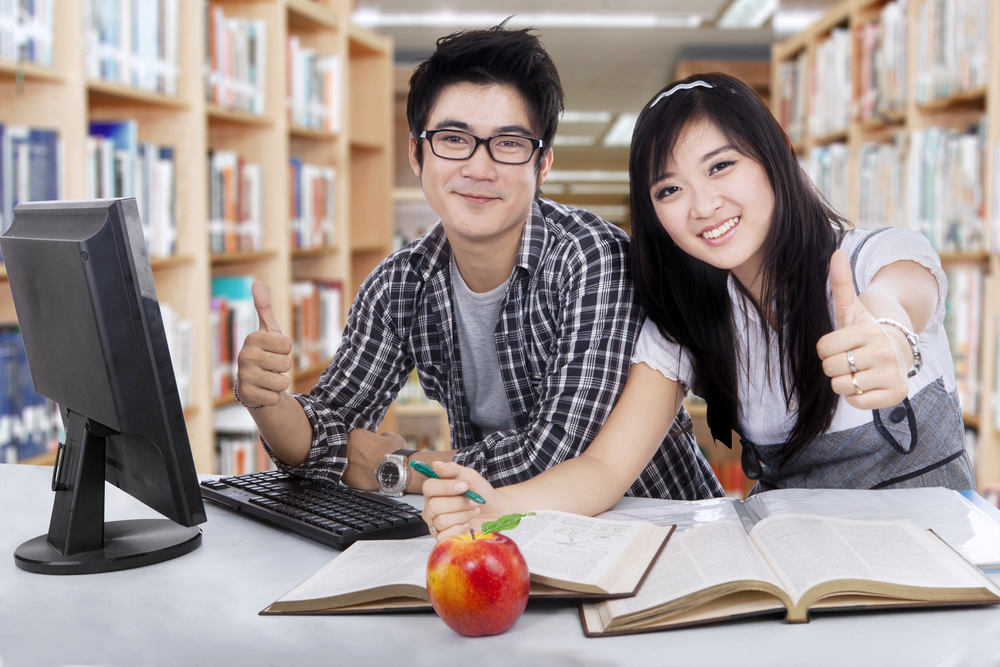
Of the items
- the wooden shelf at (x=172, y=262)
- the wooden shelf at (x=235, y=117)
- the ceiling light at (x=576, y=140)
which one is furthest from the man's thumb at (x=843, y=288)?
the ceiling light at (x=576, y=140)

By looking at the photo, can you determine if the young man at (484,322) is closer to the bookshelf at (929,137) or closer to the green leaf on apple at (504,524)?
the green leaf on apple at (504,524)

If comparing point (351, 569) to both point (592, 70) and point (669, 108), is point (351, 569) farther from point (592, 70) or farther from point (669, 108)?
point (592, 70)

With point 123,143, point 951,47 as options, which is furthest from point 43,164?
point 951,47

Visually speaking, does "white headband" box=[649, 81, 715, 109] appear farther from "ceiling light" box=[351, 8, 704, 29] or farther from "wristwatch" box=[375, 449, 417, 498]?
"ceiling light" box=[351, 8, 704, 29]

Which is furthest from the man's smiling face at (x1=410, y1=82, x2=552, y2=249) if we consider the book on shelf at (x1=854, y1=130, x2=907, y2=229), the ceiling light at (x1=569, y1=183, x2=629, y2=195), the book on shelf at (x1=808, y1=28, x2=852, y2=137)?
the ceiling light at (x1=569, y1=183, x2=629, y2=195)

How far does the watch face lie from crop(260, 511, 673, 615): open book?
31cm

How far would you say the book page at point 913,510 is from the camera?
2.89 feet

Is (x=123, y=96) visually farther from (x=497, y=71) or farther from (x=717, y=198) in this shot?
(x=717, y=198)

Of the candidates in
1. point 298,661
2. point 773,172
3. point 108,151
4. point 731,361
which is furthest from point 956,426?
point 108,151

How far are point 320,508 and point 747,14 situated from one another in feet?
16.5


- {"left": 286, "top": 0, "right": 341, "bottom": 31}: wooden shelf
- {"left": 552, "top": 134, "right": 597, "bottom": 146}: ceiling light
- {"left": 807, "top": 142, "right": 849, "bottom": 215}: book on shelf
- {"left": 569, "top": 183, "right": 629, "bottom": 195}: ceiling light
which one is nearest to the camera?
{"left": 286, "top": 0, "right": 341, "bottom": 31}: wooden shelf

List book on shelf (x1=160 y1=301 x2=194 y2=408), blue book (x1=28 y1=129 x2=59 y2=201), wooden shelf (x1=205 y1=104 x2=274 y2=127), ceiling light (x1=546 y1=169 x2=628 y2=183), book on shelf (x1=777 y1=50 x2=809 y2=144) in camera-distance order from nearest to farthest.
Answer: blue book (x1=28 y1=129 x2=59 y2=201), book on shelf (x1=160 y1=301 x2=194 y2=408), wooden shelf (x1=205 y1=104 x2=274 y2=127), book on shelf (x1=777 y1=50 x2=809 y2=144), ceiling light (x1=546 y1=169 x2=628 y2=183)

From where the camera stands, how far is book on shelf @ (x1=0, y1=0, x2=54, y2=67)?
1.73 metres

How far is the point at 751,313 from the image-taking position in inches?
51.3
